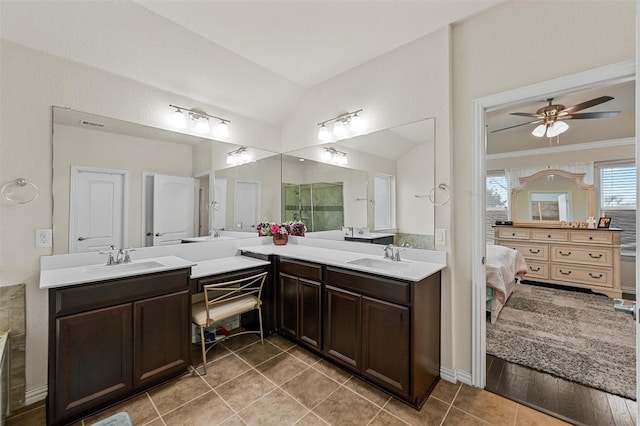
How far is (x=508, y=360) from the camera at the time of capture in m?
2.37

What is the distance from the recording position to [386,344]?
189 centimetres

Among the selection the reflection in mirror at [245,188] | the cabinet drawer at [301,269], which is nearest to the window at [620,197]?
the cabinet drawer at [301,269]

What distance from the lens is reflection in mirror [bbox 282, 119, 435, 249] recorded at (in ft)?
7.60

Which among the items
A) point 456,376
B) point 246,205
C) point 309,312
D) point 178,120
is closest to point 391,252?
point 309,312

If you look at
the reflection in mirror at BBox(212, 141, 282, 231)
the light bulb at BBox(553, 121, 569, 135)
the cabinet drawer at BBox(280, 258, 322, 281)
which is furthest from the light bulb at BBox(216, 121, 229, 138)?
the light bulb at BBox(553, 121, 569, 135)

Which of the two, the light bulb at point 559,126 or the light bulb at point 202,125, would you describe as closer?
the light bulb at point 202,125

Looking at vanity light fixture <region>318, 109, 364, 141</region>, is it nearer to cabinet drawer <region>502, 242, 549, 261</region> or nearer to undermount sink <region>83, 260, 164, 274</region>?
undermount sink <region>83, 260, 164, 274</region>

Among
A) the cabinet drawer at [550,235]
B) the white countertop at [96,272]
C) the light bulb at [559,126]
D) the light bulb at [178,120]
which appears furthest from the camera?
the cabinet drawer at [550,235]

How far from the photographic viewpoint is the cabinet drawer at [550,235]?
4418mm

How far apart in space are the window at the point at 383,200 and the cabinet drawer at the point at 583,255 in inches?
152

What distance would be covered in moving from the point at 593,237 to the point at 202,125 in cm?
584

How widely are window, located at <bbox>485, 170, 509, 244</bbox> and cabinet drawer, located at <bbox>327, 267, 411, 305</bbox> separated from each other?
14.8ft

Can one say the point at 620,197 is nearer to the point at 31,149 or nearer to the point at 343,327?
the point at 343,327

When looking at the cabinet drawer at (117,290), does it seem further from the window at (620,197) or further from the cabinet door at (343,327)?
the window at (620,197)
